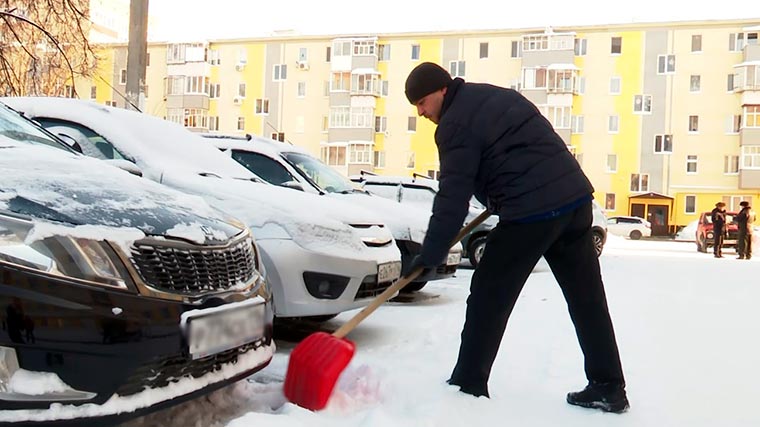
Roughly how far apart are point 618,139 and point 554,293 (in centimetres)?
3523

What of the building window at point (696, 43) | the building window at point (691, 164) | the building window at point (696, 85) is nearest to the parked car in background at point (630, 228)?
the building window at point (691, 164)

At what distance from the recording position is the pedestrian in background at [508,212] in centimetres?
292

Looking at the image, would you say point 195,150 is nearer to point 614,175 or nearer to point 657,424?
point 657,424

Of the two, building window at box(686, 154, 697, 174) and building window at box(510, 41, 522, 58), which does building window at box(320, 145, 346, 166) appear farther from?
building window at box(686, 154, 697, 174)

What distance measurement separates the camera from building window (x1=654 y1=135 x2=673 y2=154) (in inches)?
1538

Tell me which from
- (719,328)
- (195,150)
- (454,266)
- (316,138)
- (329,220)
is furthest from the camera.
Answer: (316,138)

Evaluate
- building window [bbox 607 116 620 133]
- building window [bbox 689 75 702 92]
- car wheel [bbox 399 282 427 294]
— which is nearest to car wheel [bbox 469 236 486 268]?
car wheel [bbox 399 282 427 294]

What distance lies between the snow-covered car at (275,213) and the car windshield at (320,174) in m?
1.98

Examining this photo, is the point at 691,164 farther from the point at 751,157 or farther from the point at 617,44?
the point at 617,44

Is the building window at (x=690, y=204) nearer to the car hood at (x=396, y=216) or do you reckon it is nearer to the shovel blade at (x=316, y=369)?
the car hood at (x=396, y=216)

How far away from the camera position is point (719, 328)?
535 cm

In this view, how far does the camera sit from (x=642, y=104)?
129ft

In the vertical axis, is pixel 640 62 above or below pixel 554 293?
above

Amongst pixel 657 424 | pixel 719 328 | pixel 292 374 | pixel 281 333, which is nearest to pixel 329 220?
pixel 281 333
